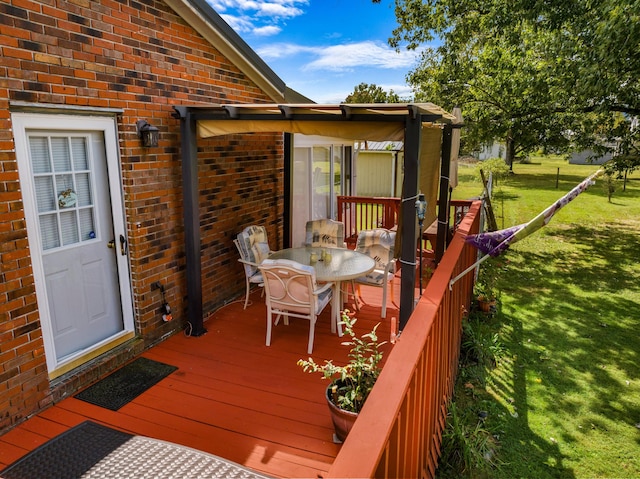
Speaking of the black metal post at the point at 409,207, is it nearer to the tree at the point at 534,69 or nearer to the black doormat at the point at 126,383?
the black doormat at the point at 126,383

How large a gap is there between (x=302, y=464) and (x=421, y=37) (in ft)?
37.6

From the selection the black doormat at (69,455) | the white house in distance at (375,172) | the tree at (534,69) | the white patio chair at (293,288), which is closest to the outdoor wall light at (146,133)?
the white patio chair at (293,288)

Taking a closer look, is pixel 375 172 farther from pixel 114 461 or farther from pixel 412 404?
pixel 114 461

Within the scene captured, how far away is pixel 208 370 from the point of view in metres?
4.28

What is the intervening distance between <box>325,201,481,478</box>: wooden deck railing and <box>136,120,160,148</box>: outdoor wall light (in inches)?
117

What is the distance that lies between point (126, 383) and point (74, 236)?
4.60ft

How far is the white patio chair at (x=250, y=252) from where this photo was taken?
562 cm

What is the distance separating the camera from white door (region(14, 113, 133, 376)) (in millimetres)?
3445

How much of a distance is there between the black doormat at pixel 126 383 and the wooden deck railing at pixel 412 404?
2.52m

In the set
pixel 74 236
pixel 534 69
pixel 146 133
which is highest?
pixel 534 69

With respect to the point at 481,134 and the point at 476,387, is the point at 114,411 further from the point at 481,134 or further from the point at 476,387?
the point at 481,134

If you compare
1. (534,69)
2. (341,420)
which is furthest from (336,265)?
(534,69)

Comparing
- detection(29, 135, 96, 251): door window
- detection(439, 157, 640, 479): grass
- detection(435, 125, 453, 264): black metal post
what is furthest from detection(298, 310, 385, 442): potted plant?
detection(435, 125, 453, 264): black metal post

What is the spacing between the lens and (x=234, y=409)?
3.66 meters
